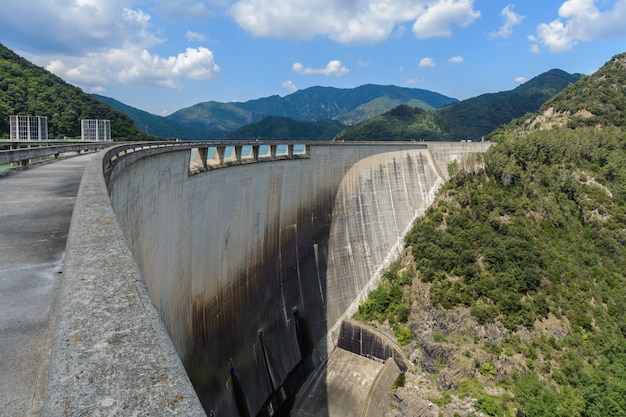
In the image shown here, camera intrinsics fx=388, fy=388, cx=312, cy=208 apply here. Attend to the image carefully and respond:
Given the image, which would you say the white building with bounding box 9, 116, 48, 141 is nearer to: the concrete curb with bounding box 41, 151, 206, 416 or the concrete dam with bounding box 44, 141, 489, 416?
A: the concrete dam with bounding box 44, 141, 489, 416

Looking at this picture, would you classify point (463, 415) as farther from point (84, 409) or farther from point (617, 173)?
point (617, 173)

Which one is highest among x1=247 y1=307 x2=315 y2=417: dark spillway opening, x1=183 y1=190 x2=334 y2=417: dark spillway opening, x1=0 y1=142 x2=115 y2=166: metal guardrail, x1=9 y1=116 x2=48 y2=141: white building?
x1=9 y1=116 x2=48 y2=141: white building

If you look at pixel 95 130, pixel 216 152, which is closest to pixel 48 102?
pixel 95 130

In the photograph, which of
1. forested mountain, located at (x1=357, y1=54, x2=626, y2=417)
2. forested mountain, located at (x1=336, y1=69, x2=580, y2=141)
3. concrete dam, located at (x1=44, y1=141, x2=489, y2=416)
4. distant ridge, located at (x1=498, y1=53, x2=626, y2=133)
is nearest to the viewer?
concrete dam, located at (x1=44, y1=141, x2=489, y2=416)

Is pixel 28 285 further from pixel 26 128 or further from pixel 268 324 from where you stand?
pixel 26 128

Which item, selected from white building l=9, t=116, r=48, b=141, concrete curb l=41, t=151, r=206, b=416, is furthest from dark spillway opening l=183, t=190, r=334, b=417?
white building l=9, t=116, r=48, b=141

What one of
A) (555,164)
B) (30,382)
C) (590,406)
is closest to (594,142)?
(555,164)

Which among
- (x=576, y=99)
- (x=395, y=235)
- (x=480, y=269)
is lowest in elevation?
(x=480, y=269)
